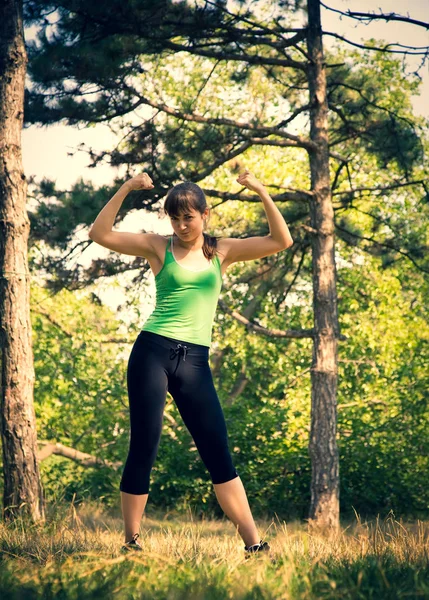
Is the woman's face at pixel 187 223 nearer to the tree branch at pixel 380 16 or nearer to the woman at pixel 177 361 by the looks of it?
the woman at pixel 177 361

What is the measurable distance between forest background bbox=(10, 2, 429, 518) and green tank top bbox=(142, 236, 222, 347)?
5.75 m

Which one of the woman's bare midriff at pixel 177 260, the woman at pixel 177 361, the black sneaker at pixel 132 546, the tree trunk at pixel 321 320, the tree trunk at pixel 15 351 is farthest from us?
the tree trunk at pixel 321 320

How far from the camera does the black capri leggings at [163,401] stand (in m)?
3.56

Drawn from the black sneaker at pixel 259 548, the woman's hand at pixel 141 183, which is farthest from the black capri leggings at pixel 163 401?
the woman's hand at pixel 141 183

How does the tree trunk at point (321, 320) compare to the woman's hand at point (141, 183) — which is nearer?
the woman's hand at point (141, 183)

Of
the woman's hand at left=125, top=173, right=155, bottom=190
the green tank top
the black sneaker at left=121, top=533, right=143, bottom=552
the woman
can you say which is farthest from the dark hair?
the black sneaker at left=121, top=533, right=143, bottom=552

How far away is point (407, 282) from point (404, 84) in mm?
5436

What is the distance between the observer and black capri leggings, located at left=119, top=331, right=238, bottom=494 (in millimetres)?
3562

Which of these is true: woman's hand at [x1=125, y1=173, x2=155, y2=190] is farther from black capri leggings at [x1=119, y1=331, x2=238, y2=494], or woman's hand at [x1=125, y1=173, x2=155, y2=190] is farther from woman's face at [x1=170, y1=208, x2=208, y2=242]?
black capri leggings at [x1=119, y1=331, x2=238, y2=494]

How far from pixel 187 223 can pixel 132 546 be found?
1474 millimetres

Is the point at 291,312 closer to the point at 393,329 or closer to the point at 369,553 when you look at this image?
the point at 393,329

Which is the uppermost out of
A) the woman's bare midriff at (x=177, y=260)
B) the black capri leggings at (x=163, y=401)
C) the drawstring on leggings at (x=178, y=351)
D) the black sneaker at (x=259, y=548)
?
the woman's bare midriff at (x=177, y=260)

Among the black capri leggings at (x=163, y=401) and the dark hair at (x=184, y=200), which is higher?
the dark hair at (x=184, y=200)

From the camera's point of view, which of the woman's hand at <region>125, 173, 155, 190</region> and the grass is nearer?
the grass
